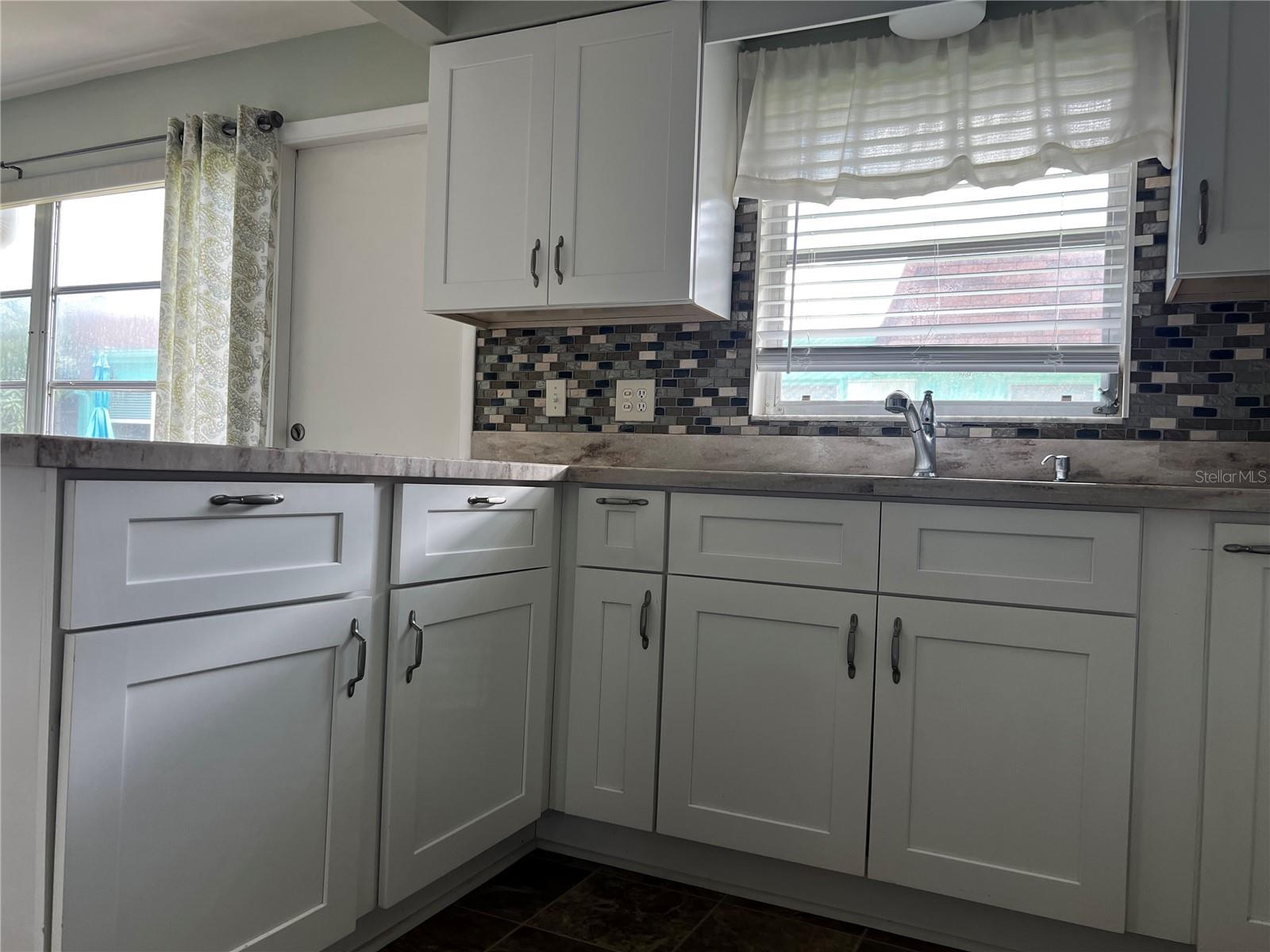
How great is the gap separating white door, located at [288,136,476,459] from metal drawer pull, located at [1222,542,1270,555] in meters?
2.07

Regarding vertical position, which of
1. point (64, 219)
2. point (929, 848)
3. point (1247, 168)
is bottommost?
point (929, 848)

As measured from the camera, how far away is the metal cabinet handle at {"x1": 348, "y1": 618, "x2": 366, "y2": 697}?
1564mm

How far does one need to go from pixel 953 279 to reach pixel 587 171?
101 cm

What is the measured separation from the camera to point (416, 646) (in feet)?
5.65

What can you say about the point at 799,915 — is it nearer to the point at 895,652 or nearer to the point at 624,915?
the point at 624,915

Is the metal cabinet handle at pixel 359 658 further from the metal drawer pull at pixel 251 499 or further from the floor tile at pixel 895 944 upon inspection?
the floor tile at pixel 895 944

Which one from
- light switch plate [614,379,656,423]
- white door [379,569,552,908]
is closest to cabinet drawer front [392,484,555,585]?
white door [379,569,552,908]

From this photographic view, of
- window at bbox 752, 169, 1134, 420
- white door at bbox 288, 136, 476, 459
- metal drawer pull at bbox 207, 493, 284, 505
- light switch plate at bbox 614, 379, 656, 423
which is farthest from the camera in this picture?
white door at bbox 288, 136, 476, 459

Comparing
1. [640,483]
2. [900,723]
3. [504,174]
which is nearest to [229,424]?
[504,174]

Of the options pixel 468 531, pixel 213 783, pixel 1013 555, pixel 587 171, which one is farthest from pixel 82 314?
pixel 1013 555

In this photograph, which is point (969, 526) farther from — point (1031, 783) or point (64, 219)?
point (64, 219)

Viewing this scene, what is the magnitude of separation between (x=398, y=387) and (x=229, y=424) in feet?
1.93

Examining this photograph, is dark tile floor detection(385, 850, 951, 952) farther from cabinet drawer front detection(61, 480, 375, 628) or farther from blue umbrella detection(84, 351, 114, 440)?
blue umbrella detection(84, 351, 114, 440)

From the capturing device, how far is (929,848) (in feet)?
5.98
